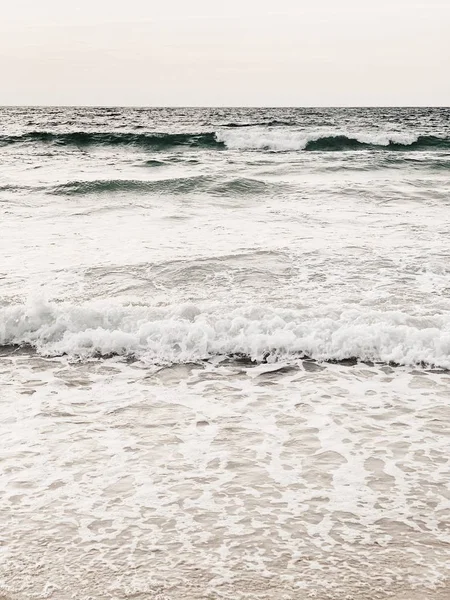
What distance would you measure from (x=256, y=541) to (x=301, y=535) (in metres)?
0.24

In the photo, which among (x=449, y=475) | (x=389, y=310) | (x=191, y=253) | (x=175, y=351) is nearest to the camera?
(x=449, y=475)

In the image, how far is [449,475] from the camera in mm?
4023

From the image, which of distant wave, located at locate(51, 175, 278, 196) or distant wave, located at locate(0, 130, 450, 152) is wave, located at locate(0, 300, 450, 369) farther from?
distant wave, located at locate(0, 130, 450, 152)

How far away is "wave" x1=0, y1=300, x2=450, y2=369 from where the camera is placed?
6148mm

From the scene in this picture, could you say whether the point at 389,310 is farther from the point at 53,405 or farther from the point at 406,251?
the point at 53,405

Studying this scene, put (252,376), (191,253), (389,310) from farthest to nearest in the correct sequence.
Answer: (191,253) < (389,310) < (252,376)

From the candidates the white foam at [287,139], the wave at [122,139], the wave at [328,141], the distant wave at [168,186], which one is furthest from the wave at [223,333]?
the wave at [122,139]

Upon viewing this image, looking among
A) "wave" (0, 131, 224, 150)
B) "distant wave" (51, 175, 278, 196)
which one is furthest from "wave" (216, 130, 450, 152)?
"distant wave" (51, 175, 278, 196)

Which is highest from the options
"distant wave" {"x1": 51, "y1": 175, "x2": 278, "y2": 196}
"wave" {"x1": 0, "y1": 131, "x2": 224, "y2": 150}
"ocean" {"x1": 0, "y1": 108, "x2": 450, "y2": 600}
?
"wave" {"x1": 0, "y1": 131, "x2": 224, "y2": 150}

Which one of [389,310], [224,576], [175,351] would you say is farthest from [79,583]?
[389,310]

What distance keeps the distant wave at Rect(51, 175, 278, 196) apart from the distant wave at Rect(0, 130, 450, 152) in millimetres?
11550

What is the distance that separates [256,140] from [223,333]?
80.8ft

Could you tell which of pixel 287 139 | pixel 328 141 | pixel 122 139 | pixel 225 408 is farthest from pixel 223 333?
pixel 122 139

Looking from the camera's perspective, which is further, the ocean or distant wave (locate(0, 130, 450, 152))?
distant wave (locate(0, 130, 450, 152))
